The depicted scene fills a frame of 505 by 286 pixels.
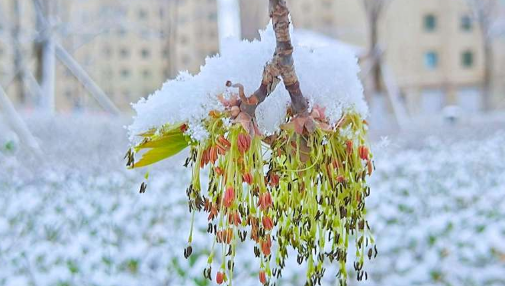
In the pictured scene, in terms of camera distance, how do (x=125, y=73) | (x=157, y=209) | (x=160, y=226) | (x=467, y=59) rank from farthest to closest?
(x=125, y=73)
(x=467, y=59)
(x=157, y=209)
(x=160, y=226)

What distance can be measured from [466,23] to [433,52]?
5.22 feet

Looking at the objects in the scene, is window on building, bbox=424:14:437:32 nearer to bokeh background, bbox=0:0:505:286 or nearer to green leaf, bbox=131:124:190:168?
bokeh background, bbox=0:0:505:286

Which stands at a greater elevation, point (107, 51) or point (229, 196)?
point (107, 51)

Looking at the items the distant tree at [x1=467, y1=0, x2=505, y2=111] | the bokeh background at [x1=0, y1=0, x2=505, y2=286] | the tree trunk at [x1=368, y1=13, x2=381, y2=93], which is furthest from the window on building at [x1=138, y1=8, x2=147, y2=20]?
the bokeh background at [x1=0, y1=0, x2=505, y2=286]

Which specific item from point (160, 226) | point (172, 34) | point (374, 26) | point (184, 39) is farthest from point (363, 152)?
point (184, 39)

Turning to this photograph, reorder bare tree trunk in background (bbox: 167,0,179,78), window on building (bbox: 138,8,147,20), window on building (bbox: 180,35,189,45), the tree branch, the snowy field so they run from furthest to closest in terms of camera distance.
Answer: window on building (bbox: 138,8,147,20), window on building (bbox: 180,35,189,45), bare tree trunk in background (bbox: 167,0,179,78), the snowy field, the tree branch

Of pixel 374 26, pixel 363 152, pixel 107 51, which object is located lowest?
pixel 363 152

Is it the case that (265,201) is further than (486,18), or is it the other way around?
(486,18)

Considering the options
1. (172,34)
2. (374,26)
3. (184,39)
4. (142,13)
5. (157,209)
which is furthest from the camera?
(142,13)

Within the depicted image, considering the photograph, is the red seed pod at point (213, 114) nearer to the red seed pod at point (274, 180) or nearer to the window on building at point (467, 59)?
the red seed pod at point (274, 180)

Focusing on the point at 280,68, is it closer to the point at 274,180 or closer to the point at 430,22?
the point at 274,180

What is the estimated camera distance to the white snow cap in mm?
522

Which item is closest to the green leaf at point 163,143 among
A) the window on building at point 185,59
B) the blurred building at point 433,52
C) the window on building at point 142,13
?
the blurred building at point 433,52

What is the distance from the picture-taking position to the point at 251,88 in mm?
520
